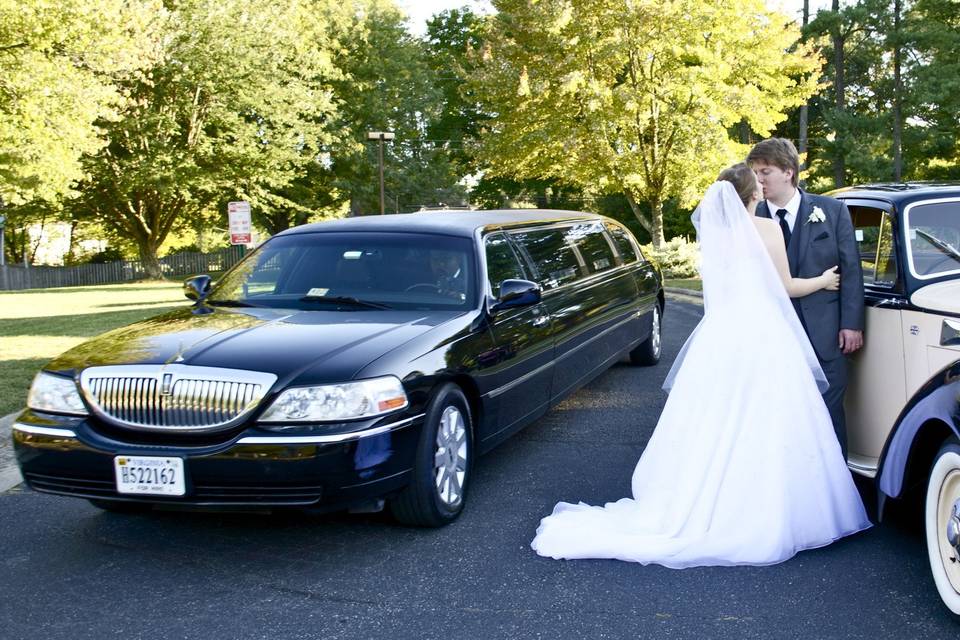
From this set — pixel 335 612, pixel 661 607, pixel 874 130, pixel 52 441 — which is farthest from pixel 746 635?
pixel 874 130

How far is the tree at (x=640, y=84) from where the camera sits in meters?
24.8

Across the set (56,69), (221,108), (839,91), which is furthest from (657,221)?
(839,91)

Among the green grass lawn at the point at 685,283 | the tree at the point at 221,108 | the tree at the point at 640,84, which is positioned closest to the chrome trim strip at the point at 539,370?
the green grass lawn at the point at 685,283

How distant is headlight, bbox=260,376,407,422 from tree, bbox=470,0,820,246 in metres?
21.9

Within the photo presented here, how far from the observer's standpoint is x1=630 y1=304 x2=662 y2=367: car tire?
9.13m

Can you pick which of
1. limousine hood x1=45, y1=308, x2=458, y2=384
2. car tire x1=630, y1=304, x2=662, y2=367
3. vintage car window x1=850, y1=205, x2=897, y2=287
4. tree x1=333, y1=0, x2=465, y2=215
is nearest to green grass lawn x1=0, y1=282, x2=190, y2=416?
limousine hood x1=45, y1=308, x2=458, y2=384

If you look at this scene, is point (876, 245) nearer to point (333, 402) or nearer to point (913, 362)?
point (913, 362)

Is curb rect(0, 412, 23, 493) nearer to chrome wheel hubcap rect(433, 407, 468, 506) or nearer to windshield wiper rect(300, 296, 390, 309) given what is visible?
windshield wiper rect(300, 296, 390, 309)

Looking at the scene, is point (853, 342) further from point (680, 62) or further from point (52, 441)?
point (680, 62)

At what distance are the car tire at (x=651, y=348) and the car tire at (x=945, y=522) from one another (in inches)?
214

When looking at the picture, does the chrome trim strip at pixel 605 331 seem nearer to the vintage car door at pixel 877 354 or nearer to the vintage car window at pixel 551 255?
the vintage car window at pixel 551 255

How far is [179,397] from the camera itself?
393 cm

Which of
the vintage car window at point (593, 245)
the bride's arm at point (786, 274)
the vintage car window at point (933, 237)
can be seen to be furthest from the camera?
the vintage car window at point (593, 245)

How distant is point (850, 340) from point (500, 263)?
2205 mm
